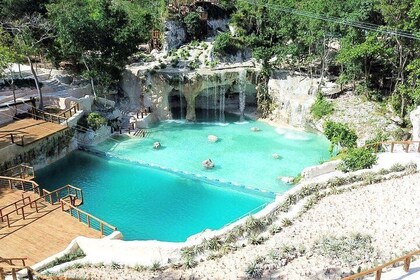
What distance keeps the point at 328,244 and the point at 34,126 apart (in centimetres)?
2284

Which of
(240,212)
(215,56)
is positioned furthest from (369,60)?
(240,212)

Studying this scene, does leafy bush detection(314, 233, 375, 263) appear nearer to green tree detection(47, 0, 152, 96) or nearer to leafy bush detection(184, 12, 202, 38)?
green tree detection(47, 0, 152, 96)

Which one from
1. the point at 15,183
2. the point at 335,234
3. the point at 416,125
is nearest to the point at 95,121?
the point at 15,183

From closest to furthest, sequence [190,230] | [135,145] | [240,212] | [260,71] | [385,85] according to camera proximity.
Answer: [190,230] → [240,212] → [135,145] → [385,85] → [260,71]

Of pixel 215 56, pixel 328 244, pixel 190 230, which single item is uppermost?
pixel 215 56

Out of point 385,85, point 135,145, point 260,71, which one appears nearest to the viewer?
point 135,145

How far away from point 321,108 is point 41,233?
23187mm

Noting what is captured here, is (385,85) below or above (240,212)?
above

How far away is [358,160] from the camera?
22.8 m

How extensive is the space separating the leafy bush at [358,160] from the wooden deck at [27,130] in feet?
61.0

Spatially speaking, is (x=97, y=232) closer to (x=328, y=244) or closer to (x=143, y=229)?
(x=143, y=229)

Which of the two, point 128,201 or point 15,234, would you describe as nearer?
point 15,234

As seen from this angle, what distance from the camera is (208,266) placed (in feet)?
50.3

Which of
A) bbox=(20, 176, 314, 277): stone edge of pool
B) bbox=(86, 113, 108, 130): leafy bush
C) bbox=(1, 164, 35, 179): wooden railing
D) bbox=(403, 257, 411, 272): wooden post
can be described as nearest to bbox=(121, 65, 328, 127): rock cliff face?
bbox=(86, 113, 108, 130): leafy bush
